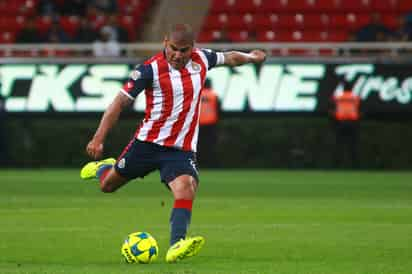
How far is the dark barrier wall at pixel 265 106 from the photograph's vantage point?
24438mm

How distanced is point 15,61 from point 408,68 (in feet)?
25.9

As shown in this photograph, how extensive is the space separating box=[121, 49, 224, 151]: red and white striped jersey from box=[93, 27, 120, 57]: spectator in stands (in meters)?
14.6

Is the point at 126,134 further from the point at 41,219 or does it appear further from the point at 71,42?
the point at 41,219

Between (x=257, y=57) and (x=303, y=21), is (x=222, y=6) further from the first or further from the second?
(x=257, y=57)

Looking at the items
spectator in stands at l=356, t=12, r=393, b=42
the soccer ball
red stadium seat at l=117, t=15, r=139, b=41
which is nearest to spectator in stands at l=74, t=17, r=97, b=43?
red stadium seat at l=117, t=15, r=139, b=41

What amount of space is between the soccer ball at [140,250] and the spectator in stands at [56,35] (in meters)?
16.6

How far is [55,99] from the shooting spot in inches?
982

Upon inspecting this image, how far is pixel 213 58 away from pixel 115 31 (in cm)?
1586

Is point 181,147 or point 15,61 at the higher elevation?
point 181,147

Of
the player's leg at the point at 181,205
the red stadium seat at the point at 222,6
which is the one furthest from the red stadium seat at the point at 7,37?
the player's leg at the point at 181,205

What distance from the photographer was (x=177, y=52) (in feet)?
32.6

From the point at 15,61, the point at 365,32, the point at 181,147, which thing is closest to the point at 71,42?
the point at 15,61

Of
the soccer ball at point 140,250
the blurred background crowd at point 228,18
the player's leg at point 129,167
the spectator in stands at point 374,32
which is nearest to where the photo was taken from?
the soccer ball at point 140,250

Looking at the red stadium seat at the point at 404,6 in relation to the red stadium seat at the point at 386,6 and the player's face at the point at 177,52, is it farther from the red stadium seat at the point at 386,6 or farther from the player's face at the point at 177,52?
the player's face at the point at 177,52
